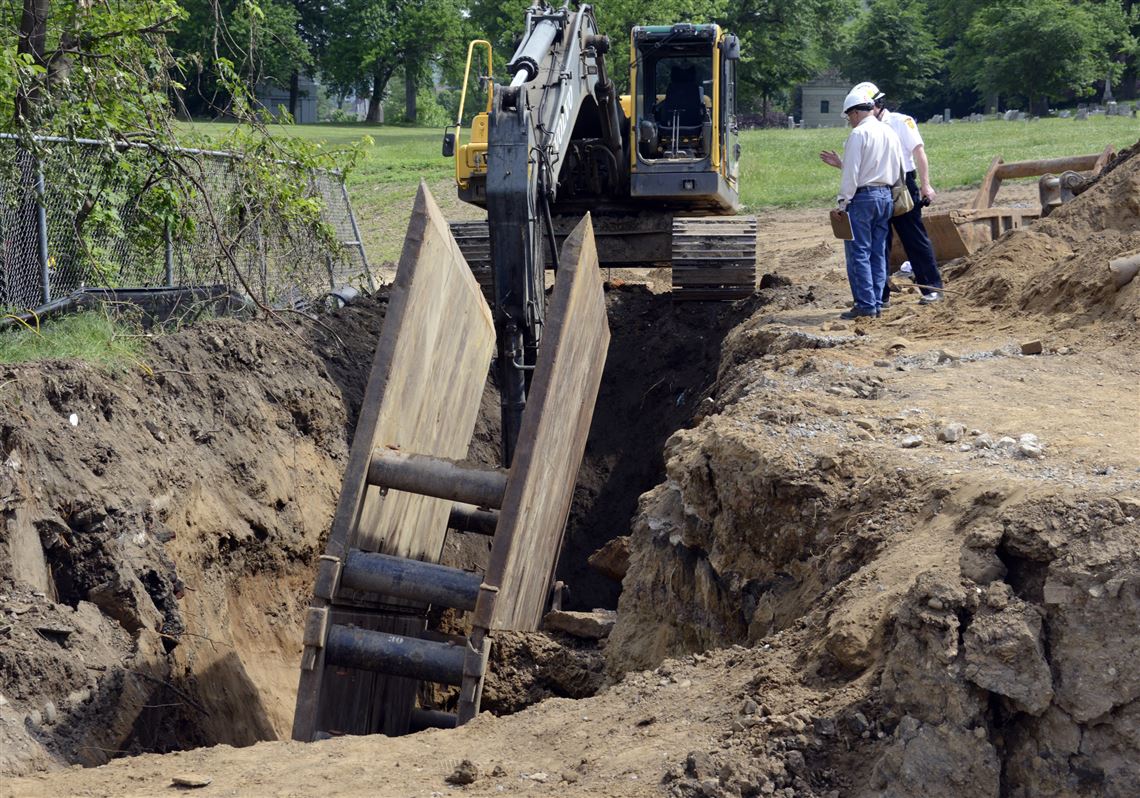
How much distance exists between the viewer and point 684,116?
41.2 ft

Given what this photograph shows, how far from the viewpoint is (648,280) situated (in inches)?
669

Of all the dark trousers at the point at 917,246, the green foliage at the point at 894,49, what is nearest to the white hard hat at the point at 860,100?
the dark trousers at the point at 917,246

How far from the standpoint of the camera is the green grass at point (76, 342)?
7340mm

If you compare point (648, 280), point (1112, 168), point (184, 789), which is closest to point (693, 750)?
point (184, 789)

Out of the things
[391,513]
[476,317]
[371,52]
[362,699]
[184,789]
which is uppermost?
[371,52]

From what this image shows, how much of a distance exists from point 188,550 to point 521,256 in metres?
2.72

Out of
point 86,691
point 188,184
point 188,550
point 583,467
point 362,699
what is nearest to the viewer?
point 86,691

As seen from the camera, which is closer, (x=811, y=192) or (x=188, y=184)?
(x=188, y=184)

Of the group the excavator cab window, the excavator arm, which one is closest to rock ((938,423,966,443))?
the excavator arm

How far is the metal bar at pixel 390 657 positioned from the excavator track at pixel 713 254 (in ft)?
21.3

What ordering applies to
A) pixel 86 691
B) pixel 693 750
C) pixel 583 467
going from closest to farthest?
pixel 693 750, pixel 86 691, pixel 583 467

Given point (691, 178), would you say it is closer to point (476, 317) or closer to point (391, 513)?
point (476, 317)

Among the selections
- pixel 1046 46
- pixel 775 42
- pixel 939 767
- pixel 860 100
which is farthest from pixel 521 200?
pixel 775 42

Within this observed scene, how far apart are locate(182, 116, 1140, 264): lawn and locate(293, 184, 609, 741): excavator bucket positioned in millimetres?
12821
